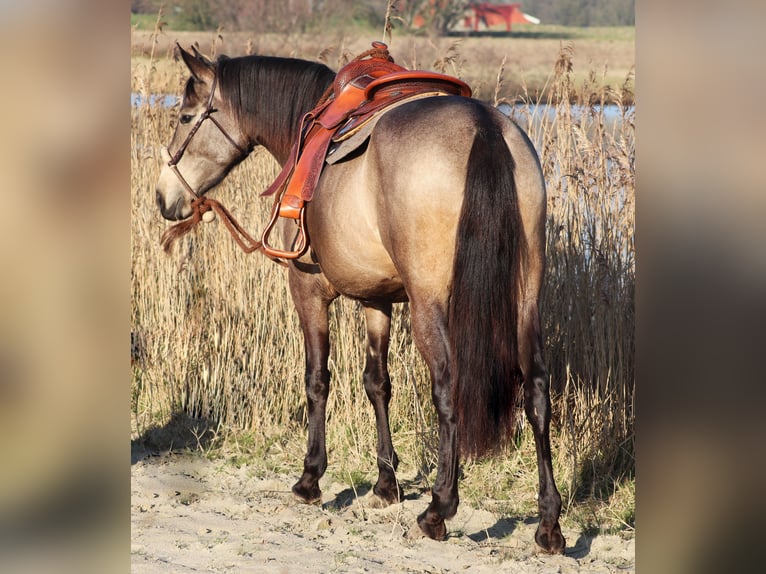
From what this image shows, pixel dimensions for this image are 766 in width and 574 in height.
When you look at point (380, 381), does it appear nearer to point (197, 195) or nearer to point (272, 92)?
point (197, 195)

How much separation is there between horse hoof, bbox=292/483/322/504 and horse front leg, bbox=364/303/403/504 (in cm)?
30

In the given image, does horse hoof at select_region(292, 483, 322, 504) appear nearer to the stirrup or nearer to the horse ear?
the stirrup

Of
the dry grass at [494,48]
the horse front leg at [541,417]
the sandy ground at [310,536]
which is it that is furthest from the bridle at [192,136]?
the dry grass at [494,48]

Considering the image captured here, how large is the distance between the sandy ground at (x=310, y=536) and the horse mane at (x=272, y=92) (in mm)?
1856

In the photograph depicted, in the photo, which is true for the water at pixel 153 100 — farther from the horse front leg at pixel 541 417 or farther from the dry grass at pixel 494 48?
the dry grass at pixel 494 48

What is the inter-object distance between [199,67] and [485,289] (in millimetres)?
2275

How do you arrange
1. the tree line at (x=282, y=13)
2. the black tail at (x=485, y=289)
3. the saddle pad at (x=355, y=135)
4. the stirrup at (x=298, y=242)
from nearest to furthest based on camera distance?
1. the black tail at (x=485, y=289)
2. the saddle pad at (x=355, y=135)
3. the stirrup at (x=298, y=242)
4. the tree line at (x=282, y=13)

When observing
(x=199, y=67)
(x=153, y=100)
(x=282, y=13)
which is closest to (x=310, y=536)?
(x=199, y=67)

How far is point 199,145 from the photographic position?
15.0 ft

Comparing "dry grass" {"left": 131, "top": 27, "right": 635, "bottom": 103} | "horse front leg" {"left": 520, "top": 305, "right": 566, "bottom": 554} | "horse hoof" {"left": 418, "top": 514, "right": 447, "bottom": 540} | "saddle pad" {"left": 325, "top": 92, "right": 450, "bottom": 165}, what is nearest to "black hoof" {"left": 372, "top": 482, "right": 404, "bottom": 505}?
"horse hoof" {"left": 418, "top": 514, "right": 447, "bottom": 540}

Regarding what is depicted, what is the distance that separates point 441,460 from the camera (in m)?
3.38

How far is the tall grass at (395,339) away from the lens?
440 cm

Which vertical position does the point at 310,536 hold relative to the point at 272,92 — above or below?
below

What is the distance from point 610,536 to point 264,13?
832 inches
